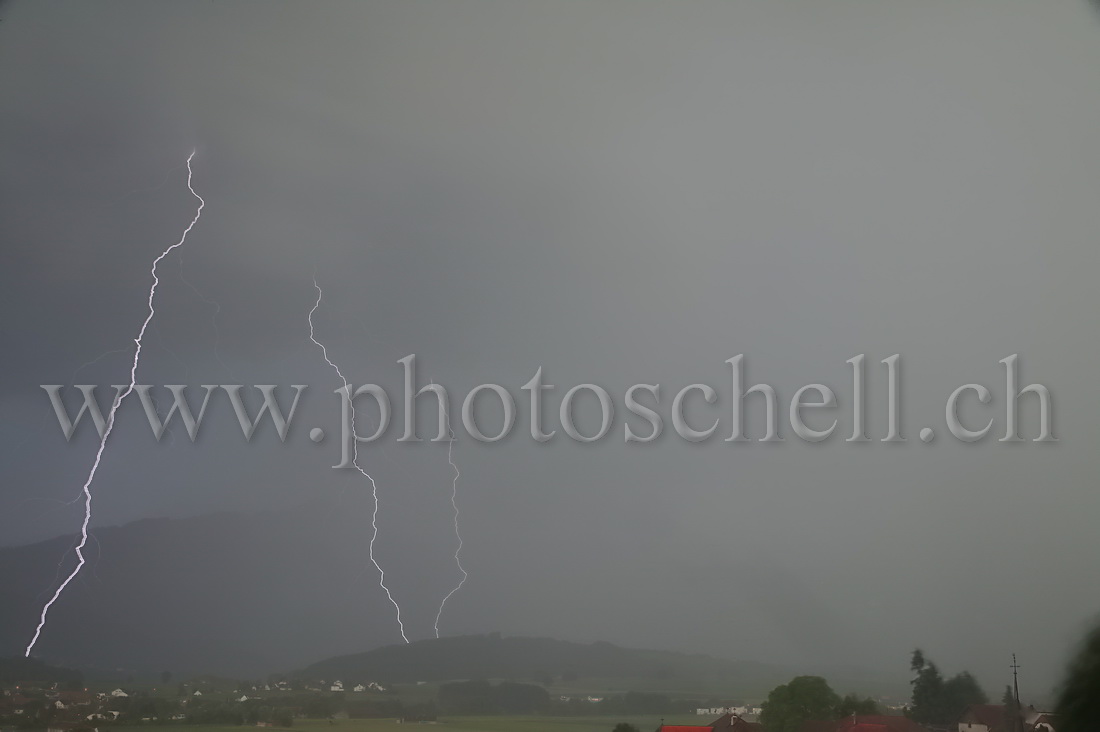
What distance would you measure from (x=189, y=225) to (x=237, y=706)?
450 centimetres

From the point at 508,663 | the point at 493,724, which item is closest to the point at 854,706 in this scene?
the point at 508,663

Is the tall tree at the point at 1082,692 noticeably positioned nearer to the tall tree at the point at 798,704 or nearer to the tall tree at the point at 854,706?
the tall tree at the point at 854,706

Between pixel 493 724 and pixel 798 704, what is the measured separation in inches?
108

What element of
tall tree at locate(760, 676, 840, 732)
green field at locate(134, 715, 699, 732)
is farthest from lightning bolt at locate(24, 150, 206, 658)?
tall tree at locate(760, 676, 840, 732)

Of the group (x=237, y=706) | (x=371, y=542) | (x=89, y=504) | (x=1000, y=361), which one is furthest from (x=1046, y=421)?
(x=89, y=504)

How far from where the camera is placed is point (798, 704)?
8.88 meters

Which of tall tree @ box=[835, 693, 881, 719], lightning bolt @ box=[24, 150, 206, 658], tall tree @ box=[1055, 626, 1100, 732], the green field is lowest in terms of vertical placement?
the green field

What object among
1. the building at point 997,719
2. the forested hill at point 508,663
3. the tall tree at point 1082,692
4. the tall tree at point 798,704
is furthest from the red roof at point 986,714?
the forested hill at point 508,663

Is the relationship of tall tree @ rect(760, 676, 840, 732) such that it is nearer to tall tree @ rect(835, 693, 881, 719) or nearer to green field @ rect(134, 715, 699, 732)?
tall tree @ rect(835, 693, 881, 719)

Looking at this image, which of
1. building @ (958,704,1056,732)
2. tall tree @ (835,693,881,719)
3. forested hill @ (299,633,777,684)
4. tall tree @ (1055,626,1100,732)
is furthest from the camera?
forested hill @ (299,633,777,684)

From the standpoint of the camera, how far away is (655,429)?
923 cm

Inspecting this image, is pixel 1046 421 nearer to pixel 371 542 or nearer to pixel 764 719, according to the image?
pixel 764 719

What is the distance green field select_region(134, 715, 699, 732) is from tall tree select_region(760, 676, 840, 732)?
1.83 feet

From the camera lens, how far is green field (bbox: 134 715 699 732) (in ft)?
29.2
